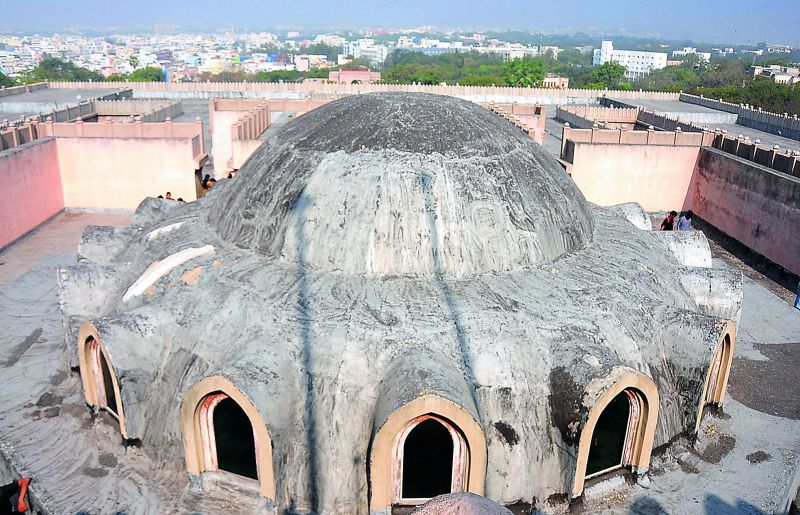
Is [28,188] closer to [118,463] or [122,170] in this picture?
[122,170]

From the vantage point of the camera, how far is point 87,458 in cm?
1154

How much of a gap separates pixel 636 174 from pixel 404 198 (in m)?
19.1

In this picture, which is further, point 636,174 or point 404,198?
point 636,174

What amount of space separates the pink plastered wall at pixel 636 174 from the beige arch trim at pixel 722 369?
583 inches

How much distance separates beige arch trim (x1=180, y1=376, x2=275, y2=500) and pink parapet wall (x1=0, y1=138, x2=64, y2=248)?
16.0 metres

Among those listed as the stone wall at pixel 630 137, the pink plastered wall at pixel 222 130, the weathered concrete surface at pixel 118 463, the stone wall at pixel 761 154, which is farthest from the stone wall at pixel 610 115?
the weathered concrete surface at pixel 118 463

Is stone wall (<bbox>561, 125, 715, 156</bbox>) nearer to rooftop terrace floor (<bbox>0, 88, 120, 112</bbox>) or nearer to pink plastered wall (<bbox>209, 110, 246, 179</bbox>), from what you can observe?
pink plastered wall (<bbox>209, 110, 246, 179</bbox>)

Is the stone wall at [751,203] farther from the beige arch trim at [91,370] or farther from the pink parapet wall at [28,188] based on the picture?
the pink parapet wall at [28,188]

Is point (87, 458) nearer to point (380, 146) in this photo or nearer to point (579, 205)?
point (380, 146)

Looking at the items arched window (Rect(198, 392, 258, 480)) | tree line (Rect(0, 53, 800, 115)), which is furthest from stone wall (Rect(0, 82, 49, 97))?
arched window (Rect(198, 392, 258, 480))

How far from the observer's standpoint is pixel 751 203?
24859mm

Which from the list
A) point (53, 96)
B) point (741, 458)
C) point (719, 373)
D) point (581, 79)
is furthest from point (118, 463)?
point (581, 79)

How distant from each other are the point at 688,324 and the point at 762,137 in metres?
30.0

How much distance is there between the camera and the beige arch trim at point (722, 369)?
38.6 ft
